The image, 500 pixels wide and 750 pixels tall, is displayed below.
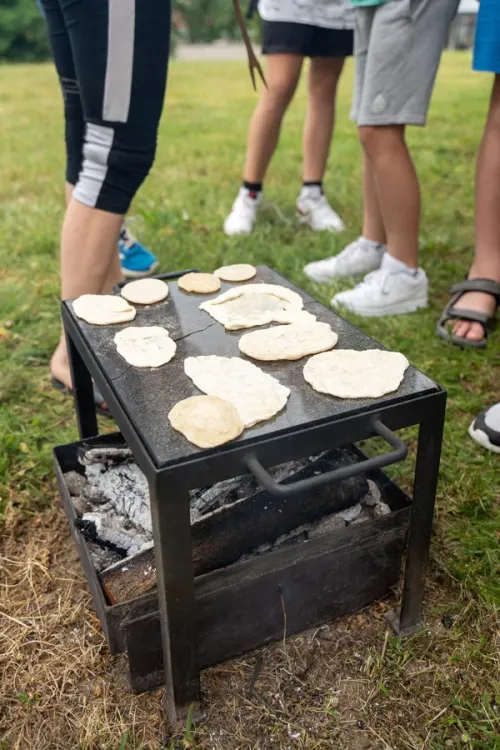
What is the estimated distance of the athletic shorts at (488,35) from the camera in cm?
213

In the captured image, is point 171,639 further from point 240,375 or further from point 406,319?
point 406,319

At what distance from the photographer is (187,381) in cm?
117

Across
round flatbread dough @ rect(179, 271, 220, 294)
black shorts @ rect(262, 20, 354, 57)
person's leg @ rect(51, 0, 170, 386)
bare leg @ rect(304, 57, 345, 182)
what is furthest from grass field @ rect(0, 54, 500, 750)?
black shorts @ rect(262, 20, 354, 57)

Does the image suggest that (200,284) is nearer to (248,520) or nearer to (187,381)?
(187,381)

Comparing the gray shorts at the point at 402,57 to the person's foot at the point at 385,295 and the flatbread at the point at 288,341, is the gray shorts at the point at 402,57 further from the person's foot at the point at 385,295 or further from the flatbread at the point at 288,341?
the flatbread at the point at 288,341

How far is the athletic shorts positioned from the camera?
7.00ft

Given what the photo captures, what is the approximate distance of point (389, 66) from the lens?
2.20 meters

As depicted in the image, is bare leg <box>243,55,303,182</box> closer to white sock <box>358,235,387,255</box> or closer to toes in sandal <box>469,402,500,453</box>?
white sock <box>358,235,387,255</box>

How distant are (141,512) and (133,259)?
1.73m

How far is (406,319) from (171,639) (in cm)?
176

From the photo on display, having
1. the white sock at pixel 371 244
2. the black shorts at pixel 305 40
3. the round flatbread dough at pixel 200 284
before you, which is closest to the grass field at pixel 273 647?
the white sock at pixel 371 244

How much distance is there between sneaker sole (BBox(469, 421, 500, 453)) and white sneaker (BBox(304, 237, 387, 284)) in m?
1.19

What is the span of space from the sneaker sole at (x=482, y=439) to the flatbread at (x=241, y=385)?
92cm

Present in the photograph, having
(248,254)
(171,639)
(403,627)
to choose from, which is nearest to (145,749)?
(171,639)
